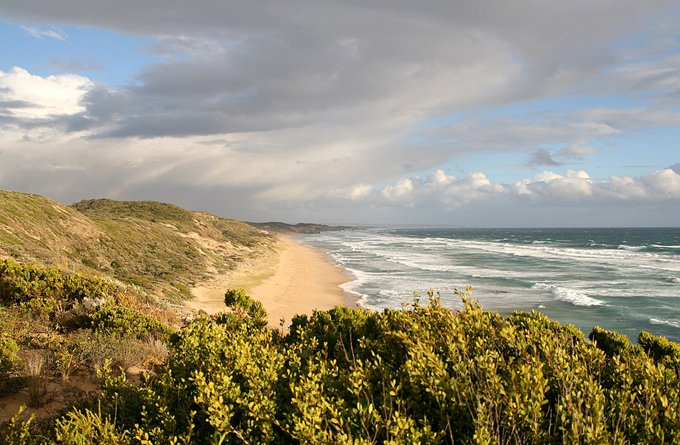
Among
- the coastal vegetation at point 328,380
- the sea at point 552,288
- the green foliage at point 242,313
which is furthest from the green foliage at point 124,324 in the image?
the sea at point 552,288

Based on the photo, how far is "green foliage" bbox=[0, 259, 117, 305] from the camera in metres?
11.9

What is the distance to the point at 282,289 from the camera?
30297mm

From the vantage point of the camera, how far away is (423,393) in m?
4.42

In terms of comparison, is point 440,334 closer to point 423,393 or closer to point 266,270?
point 423,393

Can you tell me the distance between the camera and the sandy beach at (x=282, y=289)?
23.3m

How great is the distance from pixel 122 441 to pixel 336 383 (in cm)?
230

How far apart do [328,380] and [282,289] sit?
26181 millimetres

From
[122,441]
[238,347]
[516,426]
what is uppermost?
[238,347]

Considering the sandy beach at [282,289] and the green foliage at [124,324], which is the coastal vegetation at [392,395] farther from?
the sandy beach at [282,289]

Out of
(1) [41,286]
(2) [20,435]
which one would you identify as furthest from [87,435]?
(1) [41,286]

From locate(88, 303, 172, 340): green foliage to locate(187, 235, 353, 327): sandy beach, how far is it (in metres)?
6.79

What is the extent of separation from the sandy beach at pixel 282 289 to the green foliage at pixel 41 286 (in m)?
7.58

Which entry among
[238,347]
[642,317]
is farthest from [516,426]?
[642,317]

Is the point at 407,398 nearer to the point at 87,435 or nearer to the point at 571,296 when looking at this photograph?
the point at 87,435
